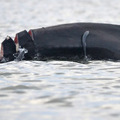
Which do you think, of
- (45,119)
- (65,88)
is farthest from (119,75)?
(45,119)

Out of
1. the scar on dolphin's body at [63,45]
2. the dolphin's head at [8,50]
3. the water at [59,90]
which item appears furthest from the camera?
the dolphin's head at [8,50]

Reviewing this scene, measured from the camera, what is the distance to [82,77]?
31.5ft

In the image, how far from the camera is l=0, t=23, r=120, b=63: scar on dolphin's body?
11.0 metres

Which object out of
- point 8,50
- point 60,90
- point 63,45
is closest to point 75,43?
point 63,45

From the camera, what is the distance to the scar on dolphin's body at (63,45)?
1098cm

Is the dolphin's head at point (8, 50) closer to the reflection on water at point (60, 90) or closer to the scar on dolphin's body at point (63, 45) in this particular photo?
the scar on dolphin's body at point (63, 45)

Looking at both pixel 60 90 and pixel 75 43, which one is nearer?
pixel 60 90

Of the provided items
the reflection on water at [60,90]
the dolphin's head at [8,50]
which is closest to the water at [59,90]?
the reflection on water at [60,90]

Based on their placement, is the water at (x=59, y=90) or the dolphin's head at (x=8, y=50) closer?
the water at (x=59, y=90)

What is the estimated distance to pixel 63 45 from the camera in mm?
11031

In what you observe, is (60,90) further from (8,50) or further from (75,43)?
(8,50)

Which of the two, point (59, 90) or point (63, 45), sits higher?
point (63, 45)

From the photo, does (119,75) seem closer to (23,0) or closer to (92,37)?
(92,37)

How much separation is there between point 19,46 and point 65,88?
259 cm
